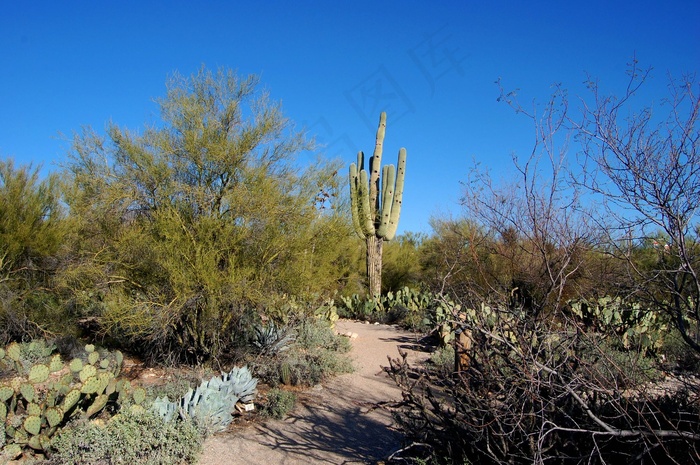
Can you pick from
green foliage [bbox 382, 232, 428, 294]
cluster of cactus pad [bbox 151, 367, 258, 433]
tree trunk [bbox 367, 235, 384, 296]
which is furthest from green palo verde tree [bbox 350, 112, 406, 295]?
cluster of cactus pad [bbox 151, 367, 258, 433]

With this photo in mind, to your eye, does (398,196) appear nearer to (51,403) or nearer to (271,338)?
(271,338)

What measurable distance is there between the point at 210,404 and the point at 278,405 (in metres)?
0.97

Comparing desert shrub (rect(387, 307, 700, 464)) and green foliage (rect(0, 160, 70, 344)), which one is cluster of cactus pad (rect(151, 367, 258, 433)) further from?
green foliage (rect(0, 160, 70, 344))

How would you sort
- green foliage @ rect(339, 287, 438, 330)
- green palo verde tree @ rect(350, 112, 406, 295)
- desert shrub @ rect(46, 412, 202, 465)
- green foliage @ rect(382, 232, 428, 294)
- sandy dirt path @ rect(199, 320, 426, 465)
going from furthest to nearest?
green foliage @ rect(382, 232, 428, 294) < green palo verde tree @ rect(350, 112, 406, 295) < green foliage @ rect(339, 287, 438, 330) < sandy dirt path @ rect(199, 320, 426, 465) < desert shrub @ rect(46, 412, 202, 465)

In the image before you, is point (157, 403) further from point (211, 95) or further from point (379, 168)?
point (379, 168)

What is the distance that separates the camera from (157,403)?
5.15m

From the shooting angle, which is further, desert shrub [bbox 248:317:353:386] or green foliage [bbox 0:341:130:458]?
desert shrub [bbox 248:317:353:386]

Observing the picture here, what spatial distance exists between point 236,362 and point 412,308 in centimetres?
741

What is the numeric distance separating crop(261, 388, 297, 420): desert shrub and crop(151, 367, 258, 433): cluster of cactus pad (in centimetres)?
26

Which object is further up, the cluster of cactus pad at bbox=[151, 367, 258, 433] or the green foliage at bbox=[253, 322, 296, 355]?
the green foliage at bbox=[253, 322, 296, 355]

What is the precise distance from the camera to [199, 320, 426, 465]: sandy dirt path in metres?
4.87

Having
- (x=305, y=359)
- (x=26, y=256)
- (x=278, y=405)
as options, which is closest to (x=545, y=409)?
(x=278, y=405)

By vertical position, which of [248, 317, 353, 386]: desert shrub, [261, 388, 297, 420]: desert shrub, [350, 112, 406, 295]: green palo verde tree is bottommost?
[261, 388, 297, 420]: desert shrub

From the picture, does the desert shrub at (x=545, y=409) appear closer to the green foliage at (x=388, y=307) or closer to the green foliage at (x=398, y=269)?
the green foliage at (x=388, y=307)
